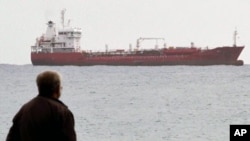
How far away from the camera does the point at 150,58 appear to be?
91.8 m

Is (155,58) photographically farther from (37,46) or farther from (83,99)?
(83,99)

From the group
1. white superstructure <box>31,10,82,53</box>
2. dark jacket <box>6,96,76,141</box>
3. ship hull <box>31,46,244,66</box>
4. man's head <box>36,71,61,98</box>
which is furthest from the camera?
white superstructure <box>31,10,82,53</box>

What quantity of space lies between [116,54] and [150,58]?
236 inches

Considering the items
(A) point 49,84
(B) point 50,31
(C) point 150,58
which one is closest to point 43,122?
(A) point 49,84

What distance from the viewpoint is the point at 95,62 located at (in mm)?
96375

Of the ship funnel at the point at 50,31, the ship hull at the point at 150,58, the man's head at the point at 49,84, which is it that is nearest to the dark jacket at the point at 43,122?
the man's head at the point at 49,84

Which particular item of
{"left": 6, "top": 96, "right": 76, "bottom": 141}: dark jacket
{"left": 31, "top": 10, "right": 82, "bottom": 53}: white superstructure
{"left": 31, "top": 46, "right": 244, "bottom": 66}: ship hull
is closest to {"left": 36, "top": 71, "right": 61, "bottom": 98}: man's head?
{"left": 6, "top": 96, "right": 76, "bottom": 141}: dark jacket

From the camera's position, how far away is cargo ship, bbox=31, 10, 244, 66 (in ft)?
288

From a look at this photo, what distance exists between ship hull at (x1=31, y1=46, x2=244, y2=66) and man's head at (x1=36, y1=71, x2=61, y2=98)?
274 ft

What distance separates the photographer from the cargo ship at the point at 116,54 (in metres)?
87.7

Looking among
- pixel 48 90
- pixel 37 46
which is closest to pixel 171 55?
pixel 37 46

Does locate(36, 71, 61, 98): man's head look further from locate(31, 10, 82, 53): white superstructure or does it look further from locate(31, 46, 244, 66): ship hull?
locate(31, 10, 82, 53): white superstructure

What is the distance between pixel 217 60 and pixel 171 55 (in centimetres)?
737

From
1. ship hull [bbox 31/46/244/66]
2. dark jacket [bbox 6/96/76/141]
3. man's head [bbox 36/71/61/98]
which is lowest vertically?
ship hull [bbox 31/46/244/66]
